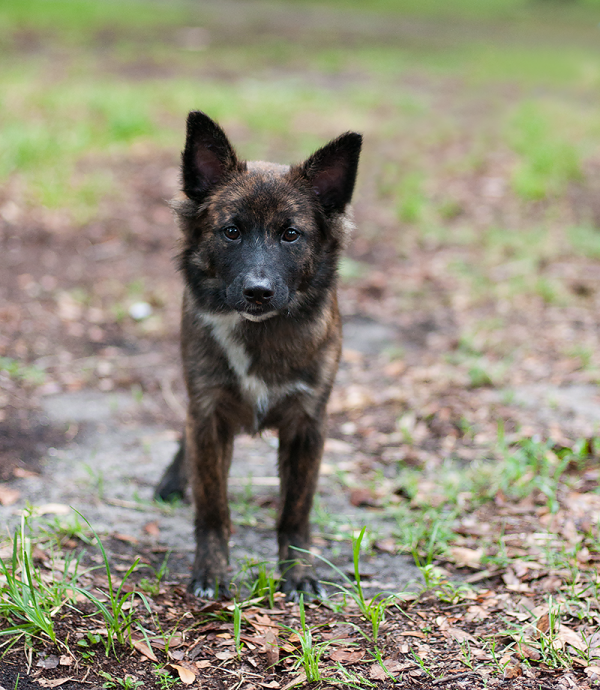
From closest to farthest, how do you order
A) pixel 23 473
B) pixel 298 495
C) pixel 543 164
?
pixel 298 495 → pixel 23 473 → pixel 543 164

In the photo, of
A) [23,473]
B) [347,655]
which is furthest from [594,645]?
[23,473]

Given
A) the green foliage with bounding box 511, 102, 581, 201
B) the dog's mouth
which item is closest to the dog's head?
the dog's mouth

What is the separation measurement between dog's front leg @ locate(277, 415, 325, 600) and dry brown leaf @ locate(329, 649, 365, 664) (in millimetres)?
554

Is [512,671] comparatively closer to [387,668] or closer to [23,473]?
[387,668]

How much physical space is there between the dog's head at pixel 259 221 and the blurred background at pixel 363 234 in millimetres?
1862

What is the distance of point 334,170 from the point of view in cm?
368

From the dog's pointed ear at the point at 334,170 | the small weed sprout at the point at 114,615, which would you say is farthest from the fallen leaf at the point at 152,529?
the dog's pointed ear at the point at 334,170

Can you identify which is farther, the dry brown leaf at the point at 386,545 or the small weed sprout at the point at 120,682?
the dry brown leaf at the point at 386,545

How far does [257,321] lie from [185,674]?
150 centimetres

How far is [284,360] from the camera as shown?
3547mm

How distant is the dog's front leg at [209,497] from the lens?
3617 mm

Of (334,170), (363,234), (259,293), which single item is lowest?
(363,234)

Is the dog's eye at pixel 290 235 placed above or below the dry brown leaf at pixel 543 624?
above

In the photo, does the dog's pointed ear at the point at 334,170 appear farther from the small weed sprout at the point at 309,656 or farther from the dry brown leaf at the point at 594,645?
the dry brown leaf at the point at 594,645
